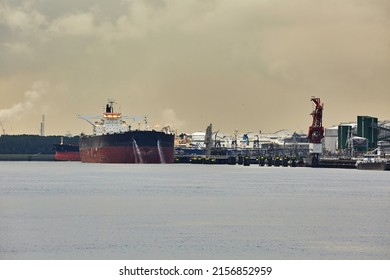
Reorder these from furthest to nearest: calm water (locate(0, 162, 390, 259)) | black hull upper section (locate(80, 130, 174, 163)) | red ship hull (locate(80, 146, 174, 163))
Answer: red ship hull (locate(80, 146, 174, 163)) < black hull upper section (locate(80, 130, 174, 163)) < calm water (locate(0, 162, 390, 259))

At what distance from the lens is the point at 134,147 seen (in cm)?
15762

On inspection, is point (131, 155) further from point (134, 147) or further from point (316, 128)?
point (316, 128)

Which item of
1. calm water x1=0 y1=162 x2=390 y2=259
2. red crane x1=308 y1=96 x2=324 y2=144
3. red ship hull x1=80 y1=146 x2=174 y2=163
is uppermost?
red crane x1=308 y1=96 x2=324 y2=144

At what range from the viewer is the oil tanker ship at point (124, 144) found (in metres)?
156

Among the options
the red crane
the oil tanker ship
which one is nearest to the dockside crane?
the red crane

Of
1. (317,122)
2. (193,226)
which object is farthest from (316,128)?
(193,226)

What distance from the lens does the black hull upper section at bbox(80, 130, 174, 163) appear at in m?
156

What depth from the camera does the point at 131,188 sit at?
70062mm

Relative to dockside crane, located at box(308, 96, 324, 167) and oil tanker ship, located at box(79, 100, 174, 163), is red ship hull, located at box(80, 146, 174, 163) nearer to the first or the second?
oil tanker ship, located at box(79, 100, 174, 163)

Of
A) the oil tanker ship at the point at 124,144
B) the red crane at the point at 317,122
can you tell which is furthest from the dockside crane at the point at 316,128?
the oil tanker ship at the point at 124,144

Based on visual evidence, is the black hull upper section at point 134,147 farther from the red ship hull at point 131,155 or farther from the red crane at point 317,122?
the red crane at point 317,122

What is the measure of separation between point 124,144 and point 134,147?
5.97ft
